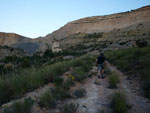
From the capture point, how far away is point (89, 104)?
4.68 meters

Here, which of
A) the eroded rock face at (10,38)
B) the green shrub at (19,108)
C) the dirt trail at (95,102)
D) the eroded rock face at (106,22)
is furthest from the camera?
the eroded rock face at (10,38)

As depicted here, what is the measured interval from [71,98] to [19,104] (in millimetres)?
2003

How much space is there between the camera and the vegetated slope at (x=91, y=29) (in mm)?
57531

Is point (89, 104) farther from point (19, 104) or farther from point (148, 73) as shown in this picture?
point (148, 73)

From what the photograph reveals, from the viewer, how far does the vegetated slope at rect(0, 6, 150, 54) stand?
189ft

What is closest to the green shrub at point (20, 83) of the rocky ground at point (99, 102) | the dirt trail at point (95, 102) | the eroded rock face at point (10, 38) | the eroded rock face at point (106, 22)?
the rocky ground at point (99, 102)

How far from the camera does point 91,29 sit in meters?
75.9

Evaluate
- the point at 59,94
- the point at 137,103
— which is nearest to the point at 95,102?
the point at 59,94

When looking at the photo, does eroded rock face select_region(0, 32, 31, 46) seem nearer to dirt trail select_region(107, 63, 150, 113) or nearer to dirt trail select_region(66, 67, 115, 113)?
dirt trail select_region(66, 67, 115, 113)

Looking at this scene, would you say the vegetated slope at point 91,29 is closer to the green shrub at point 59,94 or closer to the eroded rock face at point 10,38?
the eroded rock face at point 10,38

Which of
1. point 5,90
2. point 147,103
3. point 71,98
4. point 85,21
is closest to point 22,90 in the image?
point 5,90

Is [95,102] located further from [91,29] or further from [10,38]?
[10,38]

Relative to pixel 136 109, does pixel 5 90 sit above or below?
above

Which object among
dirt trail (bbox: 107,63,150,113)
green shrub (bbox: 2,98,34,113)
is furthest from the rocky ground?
green shrub (bbox: 2,98,34,113)
